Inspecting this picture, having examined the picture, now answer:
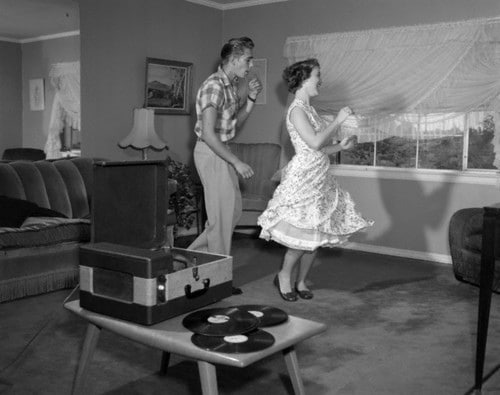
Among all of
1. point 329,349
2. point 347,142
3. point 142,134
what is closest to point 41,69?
point 142,134

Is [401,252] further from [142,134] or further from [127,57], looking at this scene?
[127,57]

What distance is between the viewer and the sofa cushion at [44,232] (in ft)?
12.8

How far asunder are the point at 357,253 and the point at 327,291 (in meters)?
1.60

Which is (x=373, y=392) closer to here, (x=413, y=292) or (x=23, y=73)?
(x=413, y=292)

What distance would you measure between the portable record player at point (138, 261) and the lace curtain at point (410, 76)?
361 centimetres

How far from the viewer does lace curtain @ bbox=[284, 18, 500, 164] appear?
5094mm

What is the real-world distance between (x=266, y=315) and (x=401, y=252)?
13.0 feet

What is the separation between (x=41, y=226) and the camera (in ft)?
13.4

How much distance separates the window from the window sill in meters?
0.10

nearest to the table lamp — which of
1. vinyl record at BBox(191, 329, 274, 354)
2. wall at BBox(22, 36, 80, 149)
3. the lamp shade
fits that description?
the lamp shade

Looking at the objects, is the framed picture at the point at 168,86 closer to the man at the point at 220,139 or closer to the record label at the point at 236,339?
the man at the point at 220,139

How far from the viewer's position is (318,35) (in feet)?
20.0

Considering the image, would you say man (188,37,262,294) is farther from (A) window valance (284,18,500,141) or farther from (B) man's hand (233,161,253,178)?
(A) window valance (284,18,500,141)

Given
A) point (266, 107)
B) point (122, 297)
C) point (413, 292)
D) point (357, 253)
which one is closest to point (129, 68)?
point (266, 107)
